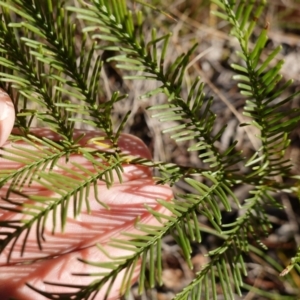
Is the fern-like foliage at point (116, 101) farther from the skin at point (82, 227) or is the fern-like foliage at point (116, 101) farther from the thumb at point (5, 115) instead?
the skin at point (82, 227)

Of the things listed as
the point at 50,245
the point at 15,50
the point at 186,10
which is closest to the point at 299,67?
the point at 186,10

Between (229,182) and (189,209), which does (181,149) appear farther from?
(189,209)

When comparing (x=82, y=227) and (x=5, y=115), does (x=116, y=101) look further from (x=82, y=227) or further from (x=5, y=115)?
(x=82, y=227)

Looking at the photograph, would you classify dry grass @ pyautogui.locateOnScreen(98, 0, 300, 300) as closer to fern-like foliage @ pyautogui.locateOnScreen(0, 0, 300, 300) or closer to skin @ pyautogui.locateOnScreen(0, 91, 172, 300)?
skin @ pyautogui.locateOnScreen(0, 91, 172, 300)

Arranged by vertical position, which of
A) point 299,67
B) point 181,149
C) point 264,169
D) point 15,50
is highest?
point 299,67

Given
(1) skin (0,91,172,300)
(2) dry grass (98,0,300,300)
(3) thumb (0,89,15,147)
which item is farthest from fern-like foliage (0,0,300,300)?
(2) dry grass (98,0,300,300)

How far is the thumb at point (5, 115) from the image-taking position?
808 mm

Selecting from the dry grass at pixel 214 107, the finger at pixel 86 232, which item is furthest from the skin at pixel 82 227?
the dry grass at pixel 214 107

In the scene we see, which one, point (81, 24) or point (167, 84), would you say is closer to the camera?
point (167, 84)

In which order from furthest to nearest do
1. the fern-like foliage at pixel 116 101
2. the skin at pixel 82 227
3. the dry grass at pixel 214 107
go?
the dry grass at pixel 214 107 → the skin at pixel 82 227 → the fern-like foliage at pixel 116 101

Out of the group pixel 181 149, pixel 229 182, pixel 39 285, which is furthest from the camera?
pixel 181 149

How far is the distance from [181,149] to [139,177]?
0.84 m

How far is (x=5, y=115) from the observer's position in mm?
836

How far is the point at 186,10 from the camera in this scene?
6.14 feet
